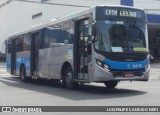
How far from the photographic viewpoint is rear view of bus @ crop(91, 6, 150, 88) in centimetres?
1537

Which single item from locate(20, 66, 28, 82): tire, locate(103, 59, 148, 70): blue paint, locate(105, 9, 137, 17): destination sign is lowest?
locate(20, 66, 28, 82): tire

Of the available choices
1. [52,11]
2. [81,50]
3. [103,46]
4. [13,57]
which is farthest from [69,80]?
[52,11]

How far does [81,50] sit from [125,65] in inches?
81.1

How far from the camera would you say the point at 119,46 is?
15.6 m

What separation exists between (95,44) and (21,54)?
10.3 metres

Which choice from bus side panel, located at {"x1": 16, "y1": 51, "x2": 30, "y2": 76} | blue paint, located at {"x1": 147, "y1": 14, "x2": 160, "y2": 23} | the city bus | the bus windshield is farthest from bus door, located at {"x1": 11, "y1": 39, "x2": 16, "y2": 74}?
blue paint, located at {"x1": 147, "y1": 14, "x2": 160, "y2": 23}

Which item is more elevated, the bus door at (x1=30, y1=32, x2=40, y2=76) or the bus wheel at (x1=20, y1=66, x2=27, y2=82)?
the bus door at (x1=30, y1=32, x2=40, y2=76)

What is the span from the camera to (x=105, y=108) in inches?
463

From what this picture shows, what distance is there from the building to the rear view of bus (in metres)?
34.6

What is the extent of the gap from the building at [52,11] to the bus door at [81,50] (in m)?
34.3

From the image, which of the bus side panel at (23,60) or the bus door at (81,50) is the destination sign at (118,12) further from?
the bus side panel at (23,60)

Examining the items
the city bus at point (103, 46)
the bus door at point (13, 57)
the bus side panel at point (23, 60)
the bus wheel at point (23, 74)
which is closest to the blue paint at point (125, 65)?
the city bus at point (103, 46)

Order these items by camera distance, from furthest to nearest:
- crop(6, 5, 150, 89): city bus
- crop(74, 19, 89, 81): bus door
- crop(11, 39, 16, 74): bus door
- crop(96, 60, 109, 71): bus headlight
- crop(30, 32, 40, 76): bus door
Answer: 1. crop(11, 39, 16, 74): bus door
2. crop(30, 32, 40, 76): bus door
3. crop(74, 19, 89, 81): bus door
4. crop(6, 5, 150, 89): city bus
5. crop(96, 60, 109, 71): bus headlight

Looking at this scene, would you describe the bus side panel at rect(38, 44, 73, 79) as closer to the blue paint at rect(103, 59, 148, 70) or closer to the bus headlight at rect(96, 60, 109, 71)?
the bus headlight at rect(96, 60, 109, 71)
